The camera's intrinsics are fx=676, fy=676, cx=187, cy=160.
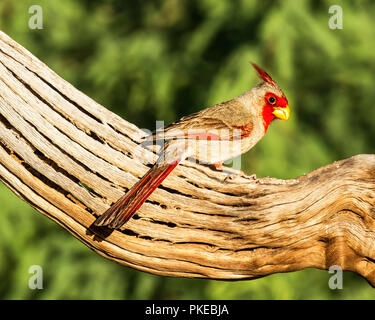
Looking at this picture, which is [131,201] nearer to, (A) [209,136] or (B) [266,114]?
(A) [209,136]

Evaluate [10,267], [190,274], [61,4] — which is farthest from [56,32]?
[190,274]

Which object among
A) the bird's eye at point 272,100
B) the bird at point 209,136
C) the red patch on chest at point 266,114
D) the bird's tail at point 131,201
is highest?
the bird's eye at point 272,100

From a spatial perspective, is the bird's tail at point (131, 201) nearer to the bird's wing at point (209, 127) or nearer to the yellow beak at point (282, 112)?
the bird's wing at point (209, 127)

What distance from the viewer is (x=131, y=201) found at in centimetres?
379

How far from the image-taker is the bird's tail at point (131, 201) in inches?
148

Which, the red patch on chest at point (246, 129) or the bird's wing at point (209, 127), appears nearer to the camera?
the bird's wing at point (209, 127)

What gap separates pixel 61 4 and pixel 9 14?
26.4 inches

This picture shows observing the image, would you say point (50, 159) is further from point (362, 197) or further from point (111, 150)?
point (362, 197)

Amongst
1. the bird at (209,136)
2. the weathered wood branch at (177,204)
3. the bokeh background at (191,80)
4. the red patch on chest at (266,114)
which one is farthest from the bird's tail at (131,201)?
the bokeh background at (191,80)

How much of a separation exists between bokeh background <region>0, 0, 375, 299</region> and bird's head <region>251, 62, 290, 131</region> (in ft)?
7.30

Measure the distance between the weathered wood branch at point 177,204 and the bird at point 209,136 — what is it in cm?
16

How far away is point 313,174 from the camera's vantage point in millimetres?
4070

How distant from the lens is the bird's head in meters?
4.62

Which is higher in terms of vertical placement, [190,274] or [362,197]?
[362,197]
